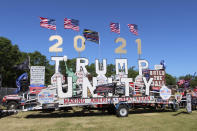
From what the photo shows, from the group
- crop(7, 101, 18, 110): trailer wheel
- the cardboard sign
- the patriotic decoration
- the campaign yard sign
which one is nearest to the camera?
the cardboard sign

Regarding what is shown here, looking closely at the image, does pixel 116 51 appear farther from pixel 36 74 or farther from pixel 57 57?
pixel 36 74

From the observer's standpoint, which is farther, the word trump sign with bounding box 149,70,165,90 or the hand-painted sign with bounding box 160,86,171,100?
the word trump sign with bounding box 149,70,165,90

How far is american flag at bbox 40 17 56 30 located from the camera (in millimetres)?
20569

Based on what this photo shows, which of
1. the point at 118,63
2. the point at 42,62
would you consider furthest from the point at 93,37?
the point at 42,62

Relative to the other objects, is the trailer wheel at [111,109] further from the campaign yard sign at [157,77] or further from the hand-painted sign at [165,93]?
the campaign yard sign at [157,77]

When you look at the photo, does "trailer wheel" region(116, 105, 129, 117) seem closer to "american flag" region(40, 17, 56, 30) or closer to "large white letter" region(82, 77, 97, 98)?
"large white letter" region(82, 77, 97, 98)

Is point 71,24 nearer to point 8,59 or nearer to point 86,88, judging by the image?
point 86,88

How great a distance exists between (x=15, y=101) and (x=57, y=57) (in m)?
5.72

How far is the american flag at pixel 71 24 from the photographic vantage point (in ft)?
71.2

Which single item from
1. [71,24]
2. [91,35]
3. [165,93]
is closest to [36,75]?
[71,24]

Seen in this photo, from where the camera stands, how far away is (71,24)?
21.9 metres

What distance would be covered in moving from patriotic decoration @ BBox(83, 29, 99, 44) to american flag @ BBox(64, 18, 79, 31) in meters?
1.16

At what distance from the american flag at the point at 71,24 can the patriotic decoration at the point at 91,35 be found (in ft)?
3.82

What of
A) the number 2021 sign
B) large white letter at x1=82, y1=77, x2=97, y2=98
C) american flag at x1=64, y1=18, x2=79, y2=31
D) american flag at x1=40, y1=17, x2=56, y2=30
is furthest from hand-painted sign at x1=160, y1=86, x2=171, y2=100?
american flag at x1=40, y1=17, x2=56, y2=30
